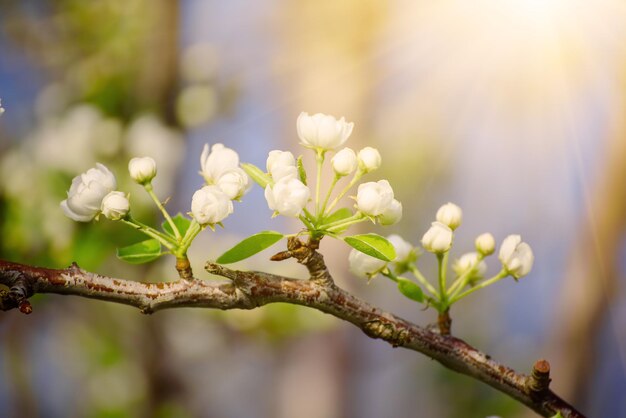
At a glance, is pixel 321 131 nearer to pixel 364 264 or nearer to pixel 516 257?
pixel 364 264

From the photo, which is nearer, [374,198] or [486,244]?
[374,198]

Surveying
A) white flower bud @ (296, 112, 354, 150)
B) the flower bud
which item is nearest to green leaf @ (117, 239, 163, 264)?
white flower bud @ (296, 112, 354, 150)

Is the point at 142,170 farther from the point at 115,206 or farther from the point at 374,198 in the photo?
the point at 374,198

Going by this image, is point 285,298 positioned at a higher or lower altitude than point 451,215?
lower

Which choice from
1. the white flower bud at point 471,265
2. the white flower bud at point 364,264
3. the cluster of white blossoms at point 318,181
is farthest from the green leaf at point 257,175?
the white flower bud at point 471,265

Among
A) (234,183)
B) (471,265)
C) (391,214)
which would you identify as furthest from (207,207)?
(471,265)

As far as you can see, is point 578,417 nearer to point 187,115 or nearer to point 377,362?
point 187,115

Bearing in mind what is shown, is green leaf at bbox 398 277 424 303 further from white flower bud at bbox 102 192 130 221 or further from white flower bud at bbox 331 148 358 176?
white flower bud at bbox 102 192 130 221
